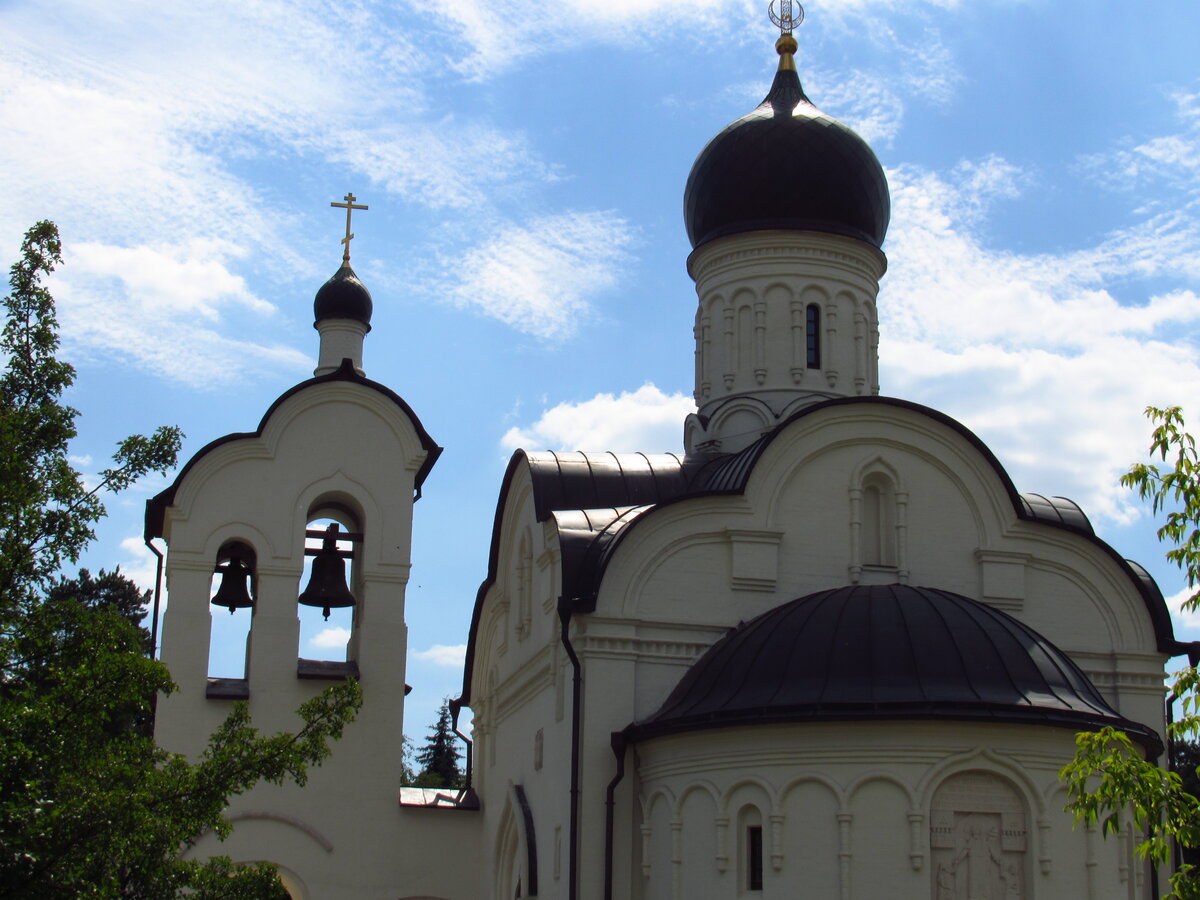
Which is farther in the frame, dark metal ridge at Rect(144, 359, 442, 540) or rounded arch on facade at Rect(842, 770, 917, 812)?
dark metal ridge at Rect(144, 359, 442, 540)

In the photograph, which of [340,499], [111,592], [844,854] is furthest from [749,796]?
[111,592]

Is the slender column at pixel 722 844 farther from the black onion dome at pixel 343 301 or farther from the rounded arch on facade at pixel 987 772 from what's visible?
the black onion dome at pixel 343 301

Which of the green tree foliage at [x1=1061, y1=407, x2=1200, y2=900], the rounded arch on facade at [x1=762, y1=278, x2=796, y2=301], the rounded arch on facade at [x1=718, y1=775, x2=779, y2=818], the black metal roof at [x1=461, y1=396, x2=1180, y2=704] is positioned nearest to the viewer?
the green tree foliage at [x1=1061, y1=407, x2=1200, y2=900]

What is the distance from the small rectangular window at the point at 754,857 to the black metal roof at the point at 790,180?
694 cm

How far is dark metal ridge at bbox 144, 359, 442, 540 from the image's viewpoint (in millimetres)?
13109

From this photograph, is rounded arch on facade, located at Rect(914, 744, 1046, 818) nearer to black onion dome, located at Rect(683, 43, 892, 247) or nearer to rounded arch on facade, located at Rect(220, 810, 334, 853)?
rounded arch on facade, located at Rect(220, 810, 334, 853)

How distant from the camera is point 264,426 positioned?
44.1 feet

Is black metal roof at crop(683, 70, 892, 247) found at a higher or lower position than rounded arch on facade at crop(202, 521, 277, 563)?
higher

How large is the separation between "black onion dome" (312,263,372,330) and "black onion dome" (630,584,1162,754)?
5.44 meters

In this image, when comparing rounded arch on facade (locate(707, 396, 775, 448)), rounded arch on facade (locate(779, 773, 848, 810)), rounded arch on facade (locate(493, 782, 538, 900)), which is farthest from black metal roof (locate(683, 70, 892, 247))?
rounded arch on facade (locate(779, 773, 848, 810))

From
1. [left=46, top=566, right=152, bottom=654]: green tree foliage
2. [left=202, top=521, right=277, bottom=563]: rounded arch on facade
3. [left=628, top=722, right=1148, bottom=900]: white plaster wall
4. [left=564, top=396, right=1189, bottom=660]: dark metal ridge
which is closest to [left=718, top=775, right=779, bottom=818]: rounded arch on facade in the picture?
[left=628, top=722, right=1148, bottom=900]: white plaster wall

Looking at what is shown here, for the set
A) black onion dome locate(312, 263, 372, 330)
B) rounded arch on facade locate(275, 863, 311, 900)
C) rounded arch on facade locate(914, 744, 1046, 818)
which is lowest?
rounded arch on facade locate(275, 863, 311, 900)

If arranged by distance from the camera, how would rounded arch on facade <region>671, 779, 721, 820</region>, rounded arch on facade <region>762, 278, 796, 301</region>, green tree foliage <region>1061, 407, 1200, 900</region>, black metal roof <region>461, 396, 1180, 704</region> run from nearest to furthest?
green tree foliage <region>1061, 407, 1200, 900</region>, rounded arch on facade <region>671, 779, 721, 820</region>, black metal roof <region>461, 396, 1180, 704</region>, rounded arch on facade <region>762, 278, 796, 301</region>

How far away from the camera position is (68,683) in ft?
22.6
